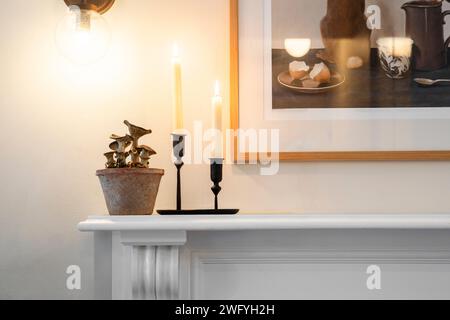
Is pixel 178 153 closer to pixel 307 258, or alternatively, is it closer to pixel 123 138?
pixel 123 138

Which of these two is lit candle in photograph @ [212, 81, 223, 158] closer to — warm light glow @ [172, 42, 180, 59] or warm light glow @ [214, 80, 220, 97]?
warm light glow @ [214, 80, 220, 97]

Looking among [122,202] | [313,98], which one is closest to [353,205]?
[313,98]

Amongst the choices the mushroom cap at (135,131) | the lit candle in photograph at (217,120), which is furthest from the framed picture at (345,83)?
the mushroom cap at (135,131)

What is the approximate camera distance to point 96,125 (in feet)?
4.66

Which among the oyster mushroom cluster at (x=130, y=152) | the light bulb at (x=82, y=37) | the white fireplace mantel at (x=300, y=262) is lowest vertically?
the white fireplace mantel at (x=300, y=262)

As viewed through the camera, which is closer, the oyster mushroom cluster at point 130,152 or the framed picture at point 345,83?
the oyster mushroom cluster at point 130,152

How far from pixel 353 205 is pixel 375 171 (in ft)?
0.29

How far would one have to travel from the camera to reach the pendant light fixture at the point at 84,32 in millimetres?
1399

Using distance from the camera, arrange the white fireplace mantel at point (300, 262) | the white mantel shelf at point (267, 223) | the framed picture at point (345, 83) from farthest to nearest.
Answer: the framed picture at point (345, 83)
the white fireplace mantel at point (300, 262)
the white mantel shelf at point (267, 223)

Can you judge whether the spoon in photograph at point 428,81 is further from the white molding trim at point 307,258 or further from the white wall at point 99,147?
the white molding trim at point 307,258

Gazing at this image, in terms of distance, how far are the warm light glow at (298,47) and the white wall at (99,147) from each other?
0.14 m

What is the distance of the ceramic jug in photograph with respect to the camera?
1.39 metres

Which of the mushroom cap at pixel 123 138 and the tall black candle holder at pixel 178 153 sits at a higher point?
the mushroom cap at pixel 123 138
